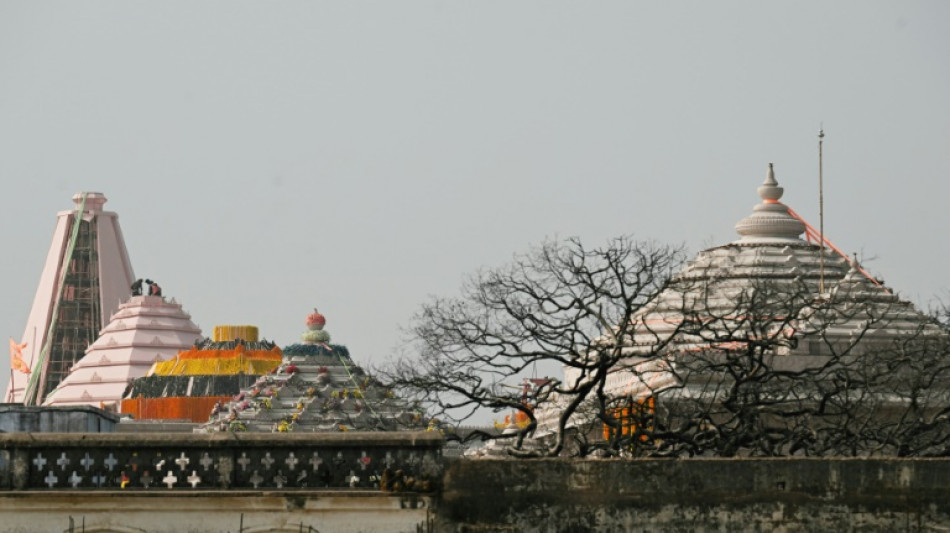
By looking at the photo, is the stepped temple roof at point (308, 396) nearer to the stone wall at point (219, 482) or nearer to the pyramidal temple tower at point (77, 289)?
the pyramidal temple tower at point (77, 289)

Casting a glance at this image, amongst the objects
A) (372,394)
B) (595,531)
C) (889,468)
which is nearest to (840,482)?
(889,468)

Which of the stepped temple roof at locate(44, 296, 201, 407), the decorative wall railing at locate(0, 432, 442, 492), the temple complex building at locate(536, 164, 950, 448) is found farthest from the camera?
the stepped temple roof at locate(44, 296, 201, 407)

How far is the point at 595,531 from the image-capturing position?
22656 millimetres

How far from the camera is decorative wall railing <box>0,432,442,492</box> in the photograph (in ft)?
73.6

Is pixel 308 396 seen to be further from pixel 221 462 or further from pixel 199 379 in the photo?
pixel 221 462

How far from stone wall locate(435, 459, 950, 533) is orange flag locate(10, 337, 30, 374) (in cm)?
14809

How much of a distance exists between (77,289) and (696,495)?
158530 mm

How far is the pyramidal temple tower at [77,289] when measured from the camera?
17638 centimetres

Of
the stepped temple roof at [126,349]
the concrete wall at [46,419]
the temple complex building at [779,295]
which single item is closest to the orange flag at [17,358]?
the stepped temple roof at [126,349]

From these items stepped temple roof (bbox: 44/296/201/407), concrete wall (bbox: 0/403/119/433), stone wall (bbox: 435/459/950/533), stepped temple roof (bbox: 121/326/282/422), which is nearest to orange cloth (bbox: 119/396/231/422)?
stepped temple roof (bbox: 121/326/282/422)

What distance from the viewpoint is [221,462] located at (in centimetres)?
2250

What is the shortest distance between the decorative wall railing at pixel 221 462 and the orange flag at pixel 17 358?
484 ft

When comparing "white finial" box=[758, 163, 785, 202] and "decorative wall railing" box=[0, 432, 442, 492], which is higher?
"white finial" box=[758, 163, 785, 202]

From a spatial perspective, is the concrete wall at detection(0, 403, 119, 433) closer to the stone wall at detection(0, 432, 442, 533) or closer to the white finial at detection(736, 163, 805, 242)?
the stone wall at detection(0, 432, 442, 533)
